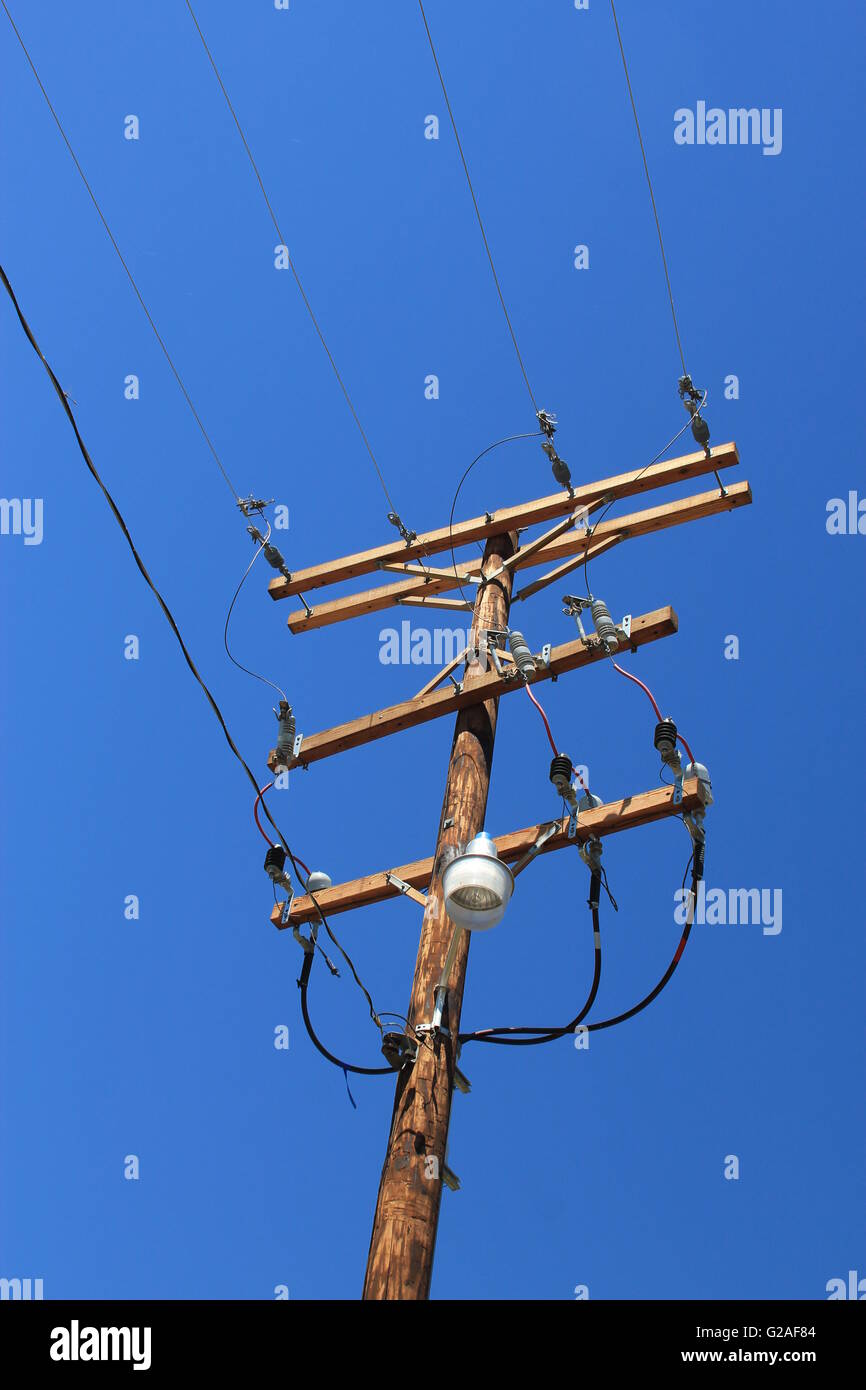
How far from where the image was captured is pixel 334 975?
6.62 metres

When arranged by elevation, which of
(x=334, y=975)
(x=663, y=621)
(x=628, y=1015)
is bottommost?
(x=628, y=1015)

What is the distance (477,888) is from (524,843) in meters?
1.16

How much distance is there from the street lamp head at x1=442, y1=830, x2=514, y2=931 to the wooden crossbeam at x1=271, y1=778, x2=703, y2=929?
108 centimetres

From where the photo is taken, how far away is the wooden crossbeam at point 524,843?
596 centimetres

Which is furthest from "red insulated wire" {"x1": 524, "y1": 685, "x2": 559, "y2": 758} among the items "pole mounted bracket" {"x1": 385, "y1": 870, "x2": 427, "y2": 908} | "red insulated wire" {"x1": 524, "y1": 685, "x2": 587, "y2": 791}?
"pole mounted bracket" {"x1": 385, "y1": 870, "x2": 427, "y2": 908}

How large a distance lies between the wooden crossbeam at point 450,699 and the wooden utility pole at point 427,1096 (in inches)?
8.5

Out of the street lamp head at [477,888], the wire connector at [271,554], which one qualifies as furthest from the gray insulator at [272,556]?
the street lamp head at [477,888]

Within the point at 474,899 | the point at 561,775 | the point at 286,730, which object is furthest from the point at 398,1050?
the point at 286,730

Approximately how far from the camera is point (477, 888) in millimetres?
Answer: 4930

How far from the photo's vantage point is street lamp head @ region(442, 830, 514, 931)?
16.0 ft

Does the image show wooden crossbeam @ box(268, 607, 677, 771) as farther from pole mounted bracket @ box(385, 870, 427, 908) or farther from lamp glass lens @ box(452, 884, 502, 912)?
lamp glass lens @ box(452, 884, 502, 912)
